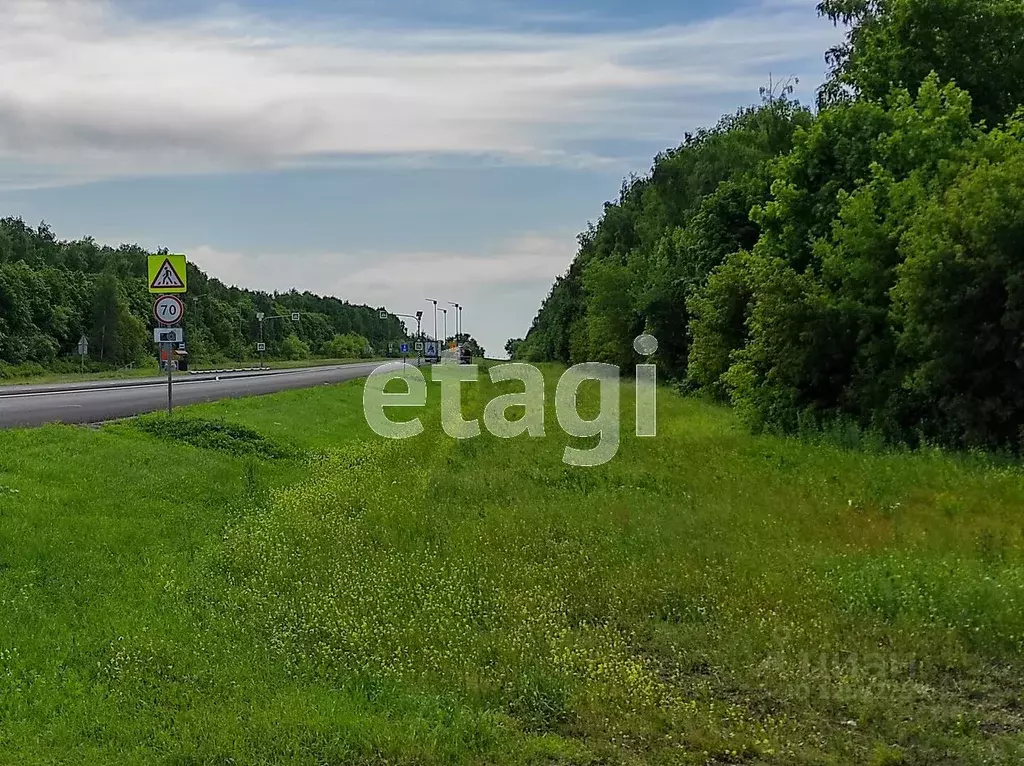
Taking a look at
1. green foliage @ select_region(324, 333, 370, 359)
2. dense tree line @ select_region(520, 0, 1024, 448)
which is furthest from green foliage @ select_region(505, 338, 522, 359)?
dense tree line @ select_region(520, 0, 1024, 448)

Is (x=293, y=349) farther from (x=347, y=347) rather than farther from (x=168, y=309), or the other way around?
(x=168, y=309)

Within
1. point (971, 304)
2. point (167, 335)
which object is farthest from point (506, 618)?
point (167, 335)

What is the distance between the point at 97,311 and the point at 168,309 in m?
77.5

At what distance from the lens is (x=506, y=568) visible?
8.94m

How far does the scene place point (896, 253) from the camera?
2036 cm

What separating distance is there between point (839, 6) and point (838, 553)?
2929cm

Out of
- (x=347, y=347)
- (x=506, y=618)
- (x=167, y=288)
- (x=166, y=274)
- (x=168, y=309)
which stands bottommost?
(x=506, y=618)

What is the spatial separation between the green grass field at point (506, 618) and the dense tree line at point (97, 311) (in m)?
65.1

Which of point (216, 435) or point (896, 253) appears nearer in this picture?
point (216, 435)

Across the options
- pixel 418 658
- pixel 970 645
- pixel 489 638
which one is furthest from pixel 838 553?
pixel 418 658

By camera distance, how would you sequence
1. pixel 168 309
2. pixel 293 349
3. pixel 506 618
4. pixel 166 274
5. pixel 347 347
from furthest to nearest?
pixel 347 347 < pixel 293 349 < pixel 166 274 < pixel 168 309 < pixel 506 618

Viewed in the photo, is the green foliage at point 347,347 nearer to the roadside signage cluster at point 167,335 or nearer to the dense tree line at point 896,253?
the dense tree line at point 896,253

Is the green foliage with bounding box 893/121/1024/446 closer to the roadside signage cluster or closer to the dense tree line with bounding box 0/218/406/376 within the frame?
the roadside signage cluster

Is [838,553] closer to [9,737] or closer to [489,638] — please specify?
[489,638]
